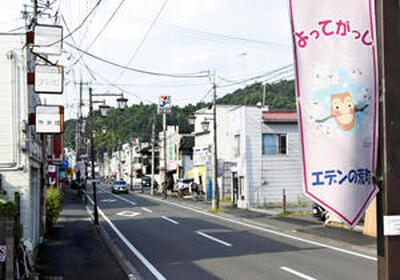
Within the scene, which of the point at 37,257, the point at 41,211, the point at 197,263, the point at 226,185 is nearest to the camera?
the point at 197,263

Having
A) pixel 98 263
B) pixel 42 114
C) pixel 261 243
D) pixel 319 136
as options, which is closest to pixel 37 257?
pixel 98 263

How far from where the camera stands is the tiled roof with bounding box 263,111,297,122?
36.5 m

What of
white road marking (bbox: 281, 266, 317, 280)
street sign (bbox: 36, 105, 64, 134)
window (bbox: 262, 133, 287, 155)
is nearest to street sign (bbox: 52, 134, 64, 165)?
window (bbox: 262, 133, 287, 155)

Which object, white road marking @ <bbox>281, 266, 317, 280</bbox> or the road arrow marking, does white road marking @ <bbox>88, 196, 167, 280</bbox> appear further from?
the road arrow marking

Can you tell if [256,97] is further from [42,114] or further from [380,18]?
[380,18]

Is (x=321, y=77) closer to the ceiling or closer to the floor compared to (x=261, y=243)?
closer to the ceiling

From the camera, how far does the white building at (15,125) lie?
558 inches

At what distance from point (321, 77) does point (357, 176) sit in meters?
0.74

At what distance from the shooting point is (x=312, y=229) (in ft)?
71.5

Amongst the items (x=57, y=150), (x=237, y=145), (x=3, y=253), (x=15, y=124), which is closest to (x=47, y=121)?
(x=15, y=124)

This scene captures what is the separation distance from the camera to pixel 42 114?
1456 centimetres

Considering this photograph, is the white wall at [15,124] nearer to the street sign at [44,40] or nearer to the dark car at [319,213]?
the street sign at [44,40]

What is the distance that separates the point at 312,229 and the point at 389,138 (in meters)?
19.1

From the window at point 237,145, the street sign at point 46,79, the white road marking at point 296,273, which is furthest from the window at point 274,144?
the street sign at point 46,79
